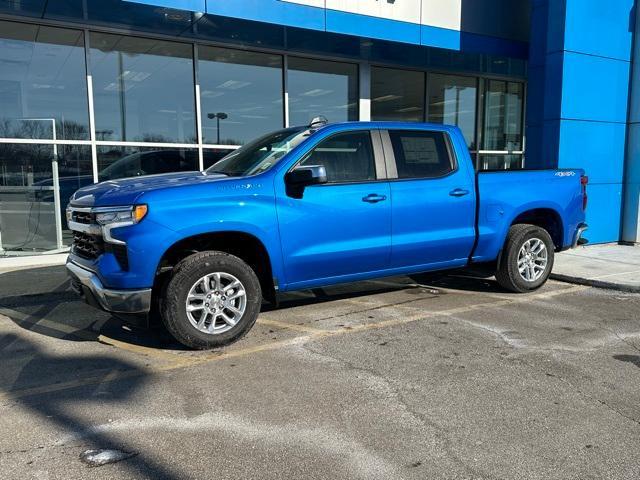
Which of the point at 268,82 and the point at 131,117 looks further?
the point at 268,82

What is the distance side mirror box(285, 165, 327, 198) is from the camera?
4.90 metres

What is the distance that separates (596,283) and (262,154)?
4.99 metres

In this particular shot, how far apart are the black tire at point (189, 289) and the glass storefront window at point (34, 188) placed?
6.17 metres

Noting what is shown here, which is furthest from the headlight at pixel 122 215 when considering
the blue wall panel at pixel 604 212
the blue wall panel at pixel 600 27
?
the blue wall panel at pixel 604 212

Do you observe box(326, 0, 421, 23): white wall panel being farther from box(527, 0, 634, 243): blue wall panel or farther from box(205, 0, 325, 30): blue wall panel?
box(527, 0, 634, 243): blue wall panel

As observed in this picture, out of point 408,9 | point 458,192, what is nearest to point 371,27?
point 408,9

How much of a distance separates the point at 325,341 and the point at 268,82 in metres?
7.79

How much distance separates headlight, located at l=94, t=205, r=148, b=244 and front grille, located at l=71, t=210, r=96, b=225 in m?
0.16

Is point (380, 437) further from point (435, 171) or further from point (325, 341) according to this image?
point (435, 171)

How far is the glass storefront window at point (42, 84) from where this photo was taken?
930cm

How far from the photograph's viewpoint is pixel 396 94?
13.4 meters

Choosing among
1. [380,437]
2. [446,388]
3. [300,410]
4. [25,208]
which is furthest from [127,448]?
[25,208]

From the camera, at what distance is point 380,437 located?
3.29m

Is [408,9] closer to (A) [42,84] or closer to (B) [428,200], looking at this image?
(B) [428,200]
